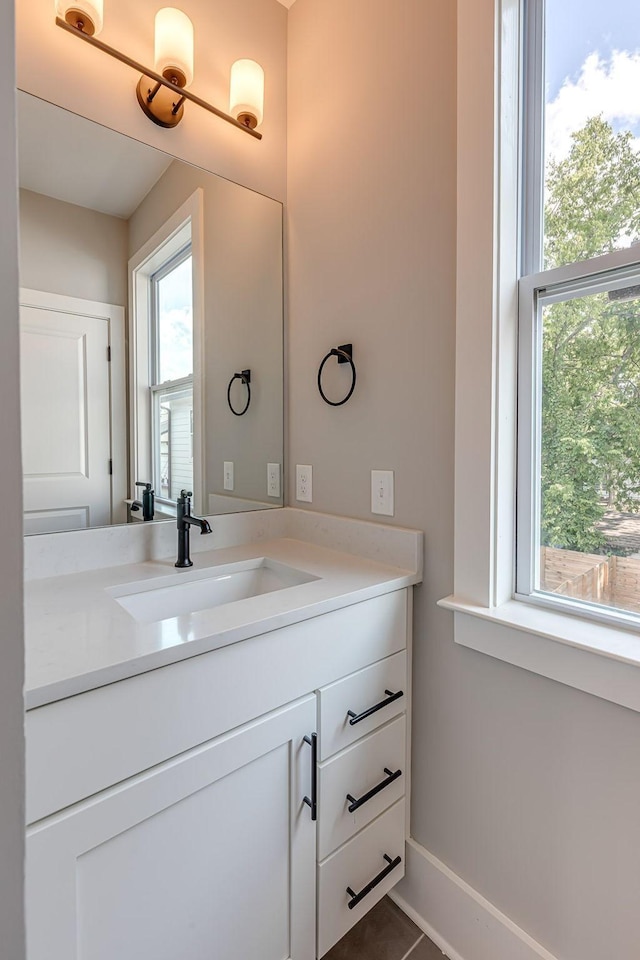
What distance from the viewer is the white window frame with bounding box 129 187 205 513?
4.05 ft

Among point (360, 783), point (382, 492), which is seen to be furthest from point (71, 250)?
point (360, 783)

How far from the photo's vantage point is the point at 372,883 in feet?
3.56

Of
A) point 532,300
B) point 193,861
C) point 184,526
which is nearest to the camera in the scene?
point 193,861

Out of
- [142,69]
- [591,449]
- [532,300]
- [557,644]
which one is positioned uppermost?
[142,69]

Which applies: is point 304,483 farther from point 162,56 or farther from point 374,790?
point 162,56

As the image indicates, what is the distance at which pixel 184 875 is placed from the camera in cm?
77

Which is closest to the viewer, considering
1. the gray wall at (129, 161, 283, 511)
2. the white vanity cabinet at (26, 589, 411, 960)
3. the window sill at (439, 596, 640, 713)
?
the white vanity cabinet at (26, 589, 411, 960)

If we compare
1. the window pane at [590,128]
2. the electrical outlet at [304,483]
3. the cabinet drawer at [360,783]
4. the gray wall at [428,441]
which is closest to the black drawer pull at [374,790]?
the cabinet drawer at [360,783]

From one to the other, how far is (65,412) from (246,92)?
110 centimetres

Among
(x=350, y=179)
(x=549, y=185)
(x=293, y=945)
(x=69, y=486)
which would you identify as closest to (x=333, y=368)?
(x=350, y=179)

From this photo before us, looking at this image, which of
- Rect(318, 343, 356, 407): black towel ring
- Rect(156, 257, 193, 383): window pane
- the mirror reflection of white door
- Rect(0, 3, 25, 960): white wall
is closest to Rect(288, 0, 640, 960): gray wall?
Rect(318, 343, 356, 407): black towel ring

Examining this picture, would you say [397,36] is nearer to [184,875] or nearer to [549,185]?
[549,185]

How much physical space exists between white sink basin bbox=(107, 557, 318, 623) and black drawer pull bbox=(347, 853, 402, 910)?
2.32 ft

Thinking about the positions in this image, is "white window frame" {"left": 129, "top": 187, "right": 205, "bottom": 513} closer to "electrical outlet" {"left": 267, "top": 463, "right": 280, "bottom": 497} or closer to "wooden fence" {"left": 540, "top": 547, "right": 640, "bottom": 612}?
"electrical outlet" {"left": 267, "top": 463, "right": 280, "bottom": 497}
